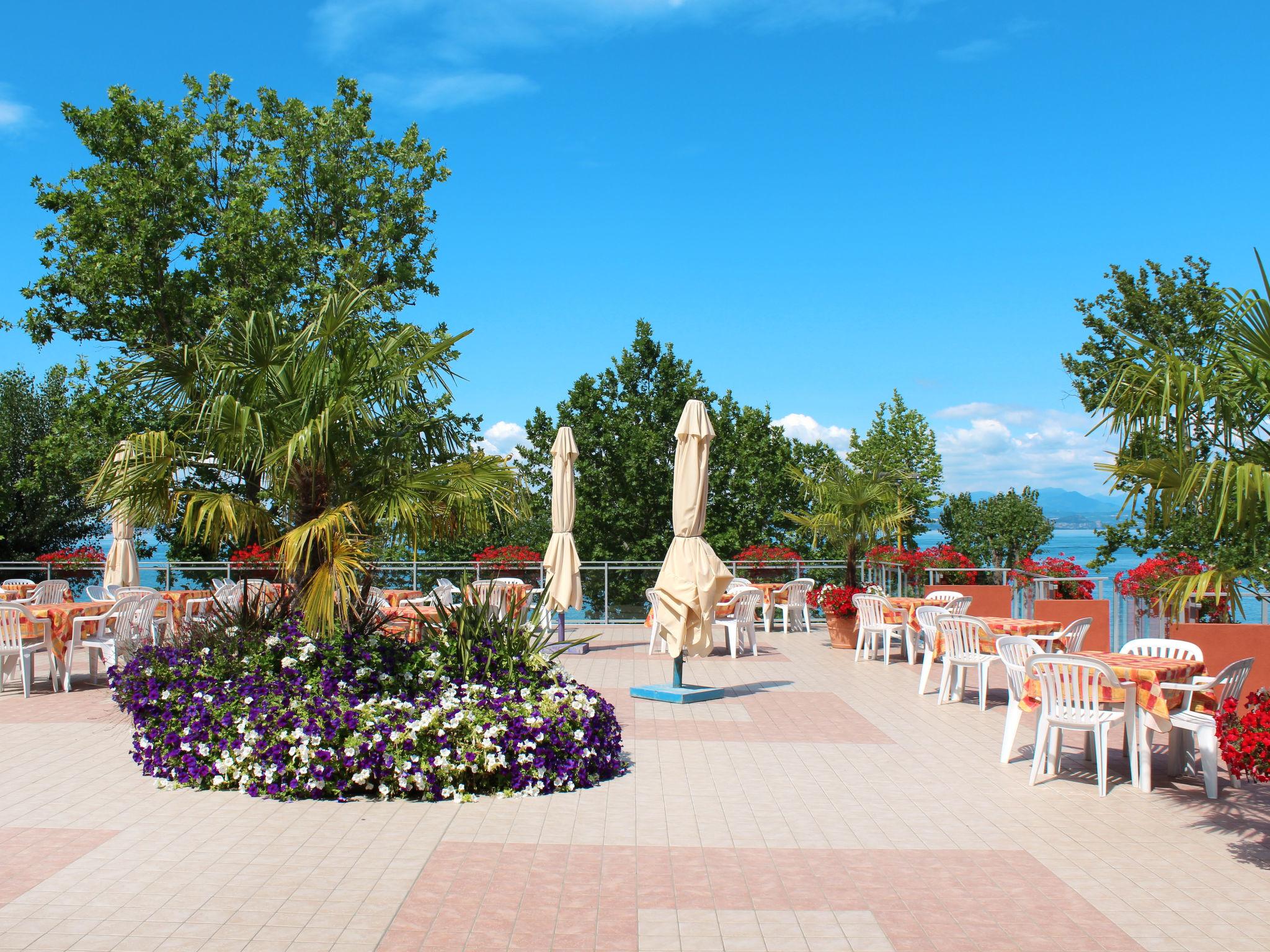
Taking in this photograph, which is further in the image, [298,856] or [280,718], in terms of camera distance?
[280,718]

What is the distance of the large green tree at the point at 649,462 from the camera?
28875mm

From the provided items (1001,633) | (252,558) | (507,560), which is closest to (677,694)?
(1001,633)

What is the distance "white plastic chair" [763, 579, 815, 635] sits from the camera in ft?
59.6

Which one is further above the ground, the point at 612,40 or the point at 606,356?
the point at 612,40

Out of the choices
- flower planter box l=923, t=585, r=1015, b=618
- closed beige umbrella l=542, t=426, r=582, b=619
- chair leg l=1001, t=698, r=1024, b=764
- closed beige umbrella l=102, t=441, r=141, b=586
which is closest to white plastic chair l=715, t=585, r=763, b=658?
closed beige umbrella l=542, t=426, r=582, b=619

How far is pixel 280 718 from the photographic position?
668 cm

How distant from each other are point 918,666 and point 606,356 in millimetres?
18905

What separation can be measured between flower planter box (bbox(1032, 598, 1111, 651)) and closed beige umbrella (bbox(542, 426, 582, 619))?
6508mm

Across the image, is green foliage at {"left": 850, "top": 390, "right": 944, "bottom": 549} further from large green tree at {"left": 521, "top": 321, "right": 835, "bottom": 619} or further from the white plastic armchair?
the white plastic armchair

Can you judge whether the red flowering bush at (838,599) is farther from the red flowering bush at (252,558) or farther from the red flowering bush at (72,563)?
the red flowering bush at (72,563)

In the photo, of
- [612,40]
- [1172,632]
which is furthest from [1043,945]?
[612,40]

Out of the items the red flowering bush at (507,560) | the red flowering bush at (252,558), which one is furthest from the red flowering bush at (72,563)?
the red flowering bush at (507,560)

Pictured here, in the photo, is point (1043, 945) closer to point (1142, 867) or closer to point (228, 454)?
point (1142, 867)

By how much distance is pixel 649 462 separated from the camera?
29031 mm
